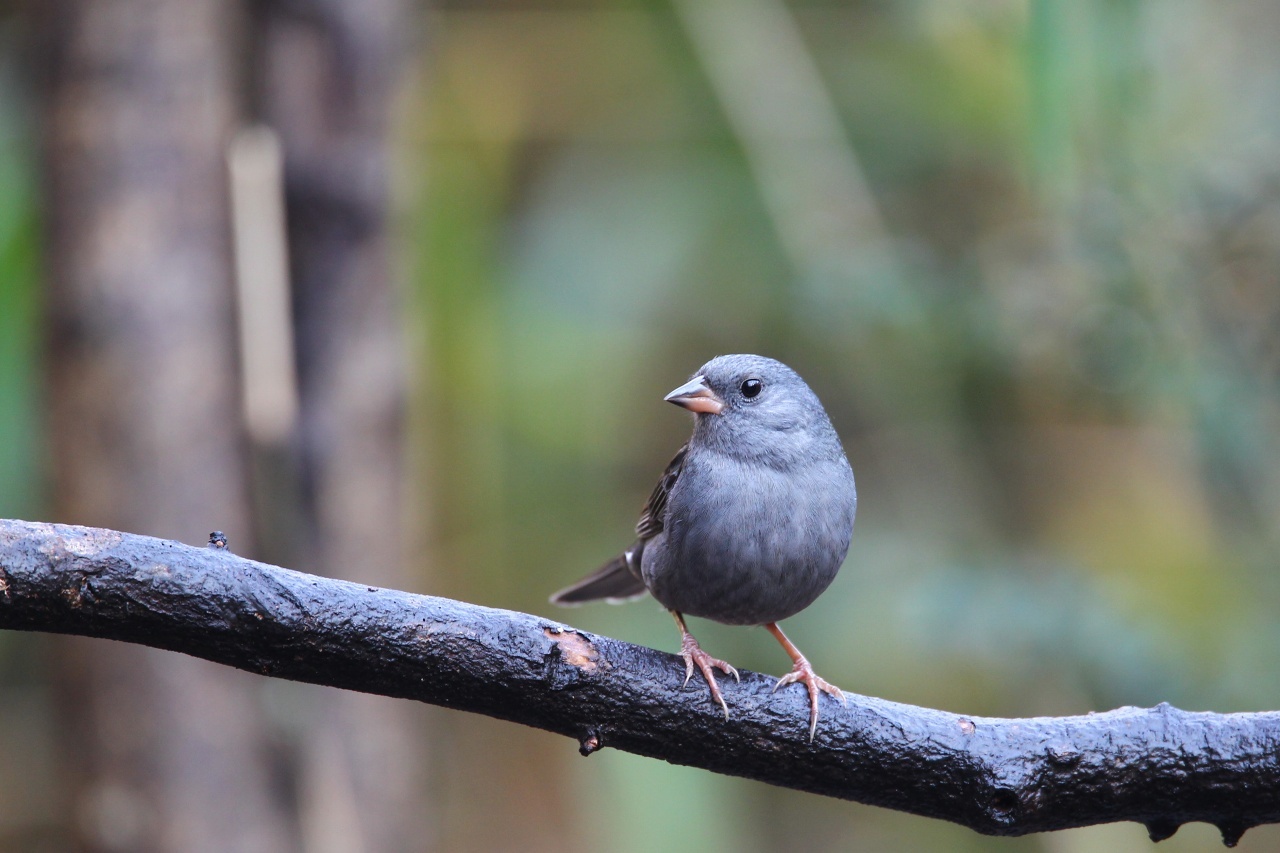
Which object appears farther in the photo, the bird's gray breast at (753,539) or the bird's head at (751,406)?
the bird's head at (751,406)

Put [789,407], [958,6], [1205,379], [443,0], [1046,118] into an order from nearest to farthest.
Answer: [789,407] → [1046,118] → [1205,379] → [958,6] → [443,0]

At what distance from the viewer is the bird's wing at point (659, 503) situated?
142 inches

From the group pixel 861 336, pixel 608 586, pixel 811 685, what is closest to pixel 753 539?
pixel 811 685

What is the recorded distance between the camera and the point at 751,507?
3.24 metres

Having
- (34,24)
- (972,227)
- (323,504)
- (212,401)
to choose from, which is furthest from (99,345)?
(972,227)

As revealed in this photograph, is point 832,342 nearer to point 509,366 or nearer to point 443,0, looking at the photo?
point 509,366

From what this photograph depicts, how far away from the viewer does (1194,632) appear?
536 cm

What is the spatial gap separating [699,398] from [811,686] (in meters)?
1.05

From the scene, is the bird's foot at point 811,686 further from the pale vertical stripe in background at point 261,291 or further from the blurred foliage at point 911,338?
the pale vertical stripe in background at point 261,291

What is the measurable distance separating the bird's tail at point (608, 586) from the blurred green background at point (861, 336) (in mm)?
1329

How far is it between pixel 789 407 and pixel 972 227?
3.92m

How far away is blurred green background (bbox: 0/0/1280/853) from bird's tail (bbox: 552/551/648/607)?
4.36 feet

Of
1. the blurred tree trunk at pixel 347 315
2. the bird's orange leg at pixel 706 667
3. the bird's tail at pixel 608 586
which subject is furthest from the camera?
the blurred tree trunk at pixel 347 315

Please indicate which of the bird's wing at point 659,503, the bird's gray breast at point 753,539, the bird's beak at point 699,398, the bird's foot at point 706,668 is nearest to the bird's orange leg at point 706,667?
the bird's foot at point 706,668
